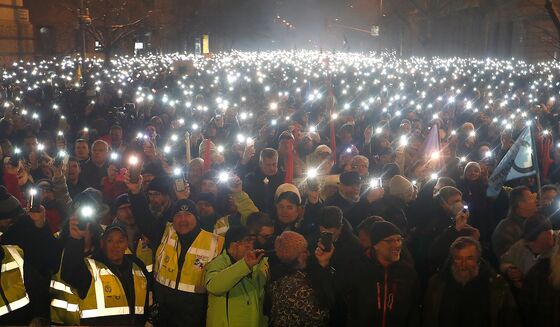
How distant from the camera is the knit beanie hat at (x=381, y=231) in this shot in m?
4.64

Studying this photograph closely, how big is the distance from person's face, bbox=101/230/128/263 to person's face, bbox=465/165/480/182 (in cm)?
437

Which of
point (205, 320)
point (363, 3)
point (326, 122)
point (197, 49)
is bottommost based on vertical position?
point (205, 320)

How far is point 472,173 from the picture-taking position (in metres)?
7.46

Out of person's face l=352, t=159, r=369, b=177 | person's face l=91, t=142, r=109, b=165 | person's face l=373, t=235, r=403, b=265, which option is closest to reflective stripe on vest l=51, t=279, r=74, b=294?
person's face l=373, t=235, r=403, b=265

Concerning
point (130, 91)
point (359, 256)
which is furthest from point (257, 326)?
point (130, 91)

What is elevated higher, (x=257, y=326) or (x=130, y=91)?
(x=130, y=91)

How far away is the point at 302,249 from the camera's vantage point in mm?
4383

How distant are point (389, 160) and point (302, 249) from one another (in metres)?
4.85

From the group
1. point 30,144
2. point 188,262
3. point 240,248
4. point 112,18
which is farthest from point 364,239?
point 112,18

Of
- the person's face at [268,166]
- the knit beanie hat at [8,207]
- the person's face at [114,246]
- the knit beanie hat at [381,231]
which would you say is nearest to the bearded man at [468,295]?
the knit beanie hat at [381,231]

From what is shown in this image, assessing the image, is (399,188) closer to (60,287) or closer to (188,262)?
(188,262)

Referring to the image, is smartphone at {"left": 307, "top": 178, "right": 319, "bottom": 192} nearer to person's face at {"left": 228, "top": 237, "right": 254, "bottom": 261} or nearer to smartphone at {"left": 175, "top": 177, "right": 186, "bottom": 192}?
smartphone at {"left": 175, "top": 177, "right": 186, "bottom": 192}

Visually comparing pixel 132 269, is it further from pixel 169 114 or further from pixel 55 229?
pixel 169 114

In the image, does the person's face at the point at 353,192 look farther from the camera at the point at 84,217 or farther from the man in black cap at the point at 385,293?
the camera at the point at 84,217
